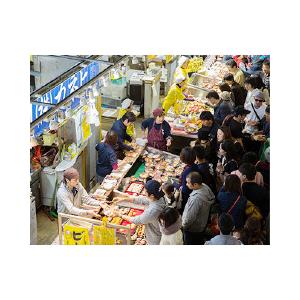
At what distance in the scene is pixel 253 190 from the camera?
654 cm

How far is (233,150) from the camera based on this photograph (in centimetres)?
751

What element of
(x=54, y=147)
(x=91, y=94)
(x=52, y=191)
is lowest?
(x=52, y=191)

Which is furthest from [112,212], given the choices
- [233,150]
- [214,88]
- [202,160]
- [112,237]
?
[214,88]

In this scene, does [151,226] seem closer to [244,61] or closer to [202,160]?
[202,160]

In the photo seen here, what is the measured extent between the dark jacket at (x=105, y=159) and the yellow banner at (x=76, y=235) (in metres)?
2.09

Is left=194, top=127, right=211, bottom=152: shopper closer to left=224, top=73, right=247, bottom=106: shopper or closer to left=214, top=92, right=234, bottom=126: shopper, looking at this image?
left=214, top=92, right=234, bottom=126: shopper

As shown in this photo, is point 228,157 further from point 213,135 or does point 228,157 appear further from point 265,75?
point 265,75

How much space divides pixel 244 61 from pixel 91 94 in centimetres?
522

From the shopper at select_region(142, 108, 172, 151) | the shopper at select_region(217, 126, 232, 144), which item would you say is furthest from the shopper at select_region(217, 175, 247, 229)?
the shopper at select_region(142, 108, 172, 151)

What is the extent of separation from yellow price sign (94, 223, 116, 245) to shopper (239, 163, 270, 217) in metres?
1.75

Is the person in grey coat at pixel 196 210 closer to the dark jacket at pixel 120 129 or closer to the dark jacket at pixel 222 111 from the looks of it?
the dark jacket at pixel 120 129

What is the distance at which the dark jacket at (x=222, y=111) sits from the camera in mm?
9344

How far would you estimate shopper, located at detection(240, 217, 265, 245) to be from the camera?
19.4ft

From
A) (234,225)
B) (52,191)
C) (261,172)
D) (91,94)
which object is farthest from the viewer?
(52,191)
